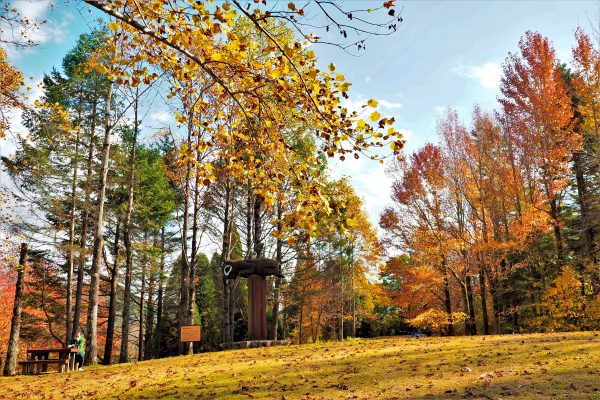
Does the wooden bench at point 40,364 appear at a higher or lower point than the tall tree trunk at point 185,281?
lower

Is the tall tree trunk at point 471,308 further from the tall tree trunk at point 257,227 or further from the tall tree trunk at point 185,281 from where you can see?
the tall tree trunk at point 185,281

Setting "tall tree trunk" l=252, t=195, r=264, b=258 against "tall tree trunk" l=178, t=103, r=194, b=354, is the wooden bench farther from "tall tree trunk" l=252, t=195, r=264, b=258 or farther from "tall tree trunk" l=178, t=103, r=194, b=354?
"tall tree trunk" l=252, t=195, r=264, b=258

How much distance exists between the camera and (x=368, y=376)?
7.61m

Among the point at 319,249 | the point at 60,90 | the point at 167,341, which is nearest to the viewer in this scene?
the point at 60,90

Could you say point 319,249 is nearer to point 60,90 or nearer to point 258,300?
point 258,300

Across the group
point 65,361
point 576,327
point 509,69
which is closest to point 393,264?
point 576,327

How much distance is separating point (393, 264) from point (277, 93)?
17999 mm

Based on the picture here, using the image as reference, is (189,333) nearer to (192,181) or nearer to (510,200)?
(192,181)

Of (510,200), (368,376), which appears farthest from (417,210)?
(368,376)

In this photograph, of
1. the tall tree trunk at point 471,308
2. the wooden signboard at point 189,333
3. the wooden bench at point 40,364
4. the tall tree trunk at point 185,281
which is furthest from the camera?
the tall tree trunk at point 471,308

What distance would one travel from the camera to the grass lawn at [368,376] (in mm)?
6266

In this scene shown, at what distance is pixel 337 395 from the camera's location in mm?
6301

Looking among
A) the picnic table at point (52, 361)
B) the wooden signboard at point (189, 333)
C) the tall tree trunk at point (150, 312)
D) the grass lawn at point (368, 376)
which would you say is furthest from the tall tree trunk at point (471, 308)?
the tall tree trunk at point (150, 312)

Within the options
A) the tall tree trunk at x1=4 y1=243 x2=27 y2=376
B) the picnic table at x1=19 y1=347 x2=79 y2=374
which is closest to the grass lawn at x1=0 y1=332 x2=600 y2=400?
the picnic table at x1=19 y1=347 x2=79 y2=374
